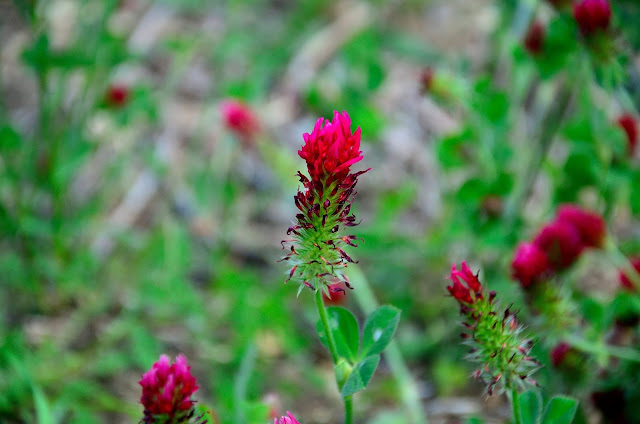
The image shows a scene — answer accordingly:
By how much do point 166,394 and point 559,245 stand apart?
1.03 metres

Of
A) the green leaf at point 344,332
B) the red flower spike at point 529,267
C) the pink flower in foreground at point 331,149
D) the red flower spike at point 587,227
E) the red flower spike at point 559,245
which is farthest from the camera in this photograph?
the red flower spike at point 587,227

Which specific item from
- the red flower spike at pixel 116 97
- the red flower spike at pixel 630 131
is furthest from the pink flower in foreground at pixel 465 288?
the red flower spike at pixel 116 97

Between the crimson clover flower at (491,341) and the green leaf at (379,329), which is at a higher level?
the green leaf at (379,329)

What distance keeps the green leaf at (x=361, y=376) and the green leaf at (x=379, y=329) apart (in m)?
0.06

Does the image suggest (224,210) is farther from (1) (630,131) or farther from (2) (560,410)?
(2) (560,410)

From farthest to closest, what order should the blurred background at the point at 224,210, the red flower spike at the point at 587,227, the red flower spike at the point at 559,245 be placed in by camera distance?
the blurred background at the point at 224,210, the red flower spike at the point at 587,227, the red flower spike at the point at 559,245

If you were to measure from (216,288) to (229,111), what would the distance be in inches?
24.9

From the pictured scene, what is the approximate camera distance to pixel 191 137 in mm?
2893

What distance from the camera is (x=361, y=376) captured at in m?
0.98

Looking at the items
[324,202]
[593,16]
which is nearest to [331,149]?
[324,202]

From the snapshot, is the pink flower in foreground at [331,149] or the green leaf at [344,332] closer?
the pink flower in foreground at [331,149]

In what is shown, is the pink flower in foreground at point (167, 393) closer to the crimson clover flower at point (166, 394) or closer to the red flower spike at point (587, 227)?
the crimson clover flower at point (166, 394)

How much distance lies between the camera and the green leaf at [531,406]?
1072 millimetres

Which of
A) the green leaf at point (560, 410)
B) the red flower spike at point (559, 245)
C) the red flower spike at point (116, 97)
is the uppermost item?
the red flower spike at point (116, 97)
